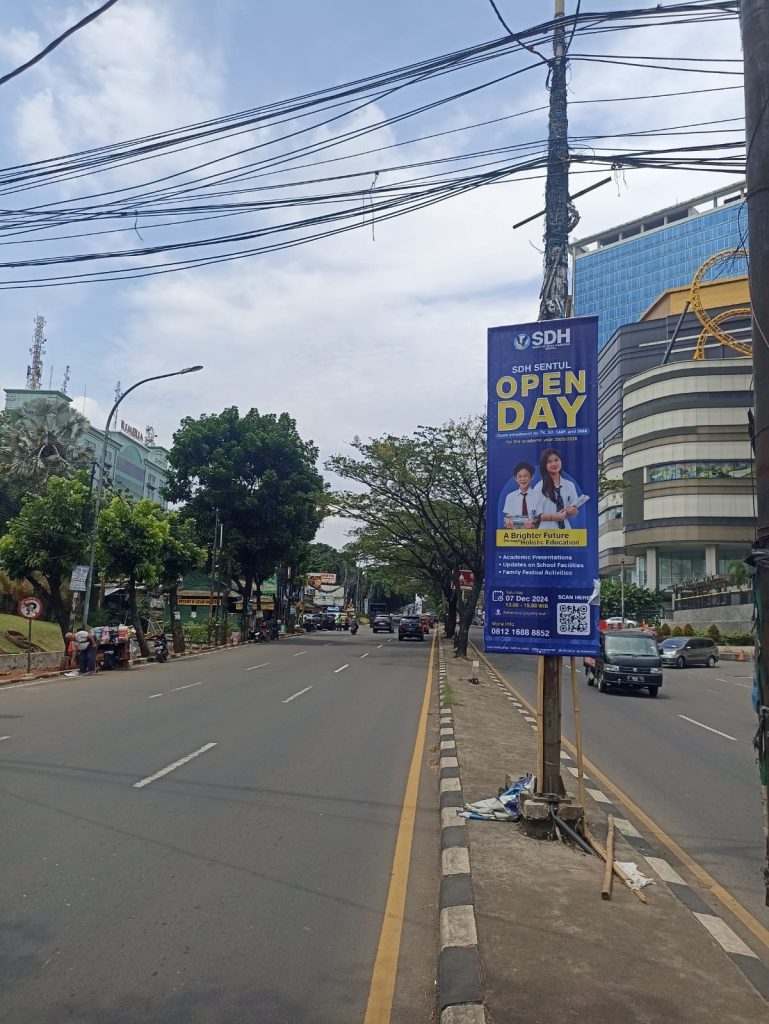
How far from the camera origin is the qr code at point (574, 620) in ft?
22.6

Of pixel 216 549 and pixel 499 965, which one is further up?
pixel 216 549

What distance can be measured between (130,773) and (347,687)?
11.0 metres

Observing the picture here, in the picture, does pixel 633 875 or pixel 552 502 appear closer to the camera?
pixel 633 875

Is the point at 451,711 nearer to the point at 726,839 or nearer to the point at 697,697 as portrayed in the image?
the point at 726,839

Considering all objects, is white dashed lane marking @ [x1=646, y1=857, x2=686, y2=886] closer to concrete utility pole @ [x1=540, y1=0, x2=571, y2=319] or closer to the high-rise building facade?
concrete utility pole @ [x1=540, y1=0, x2=571, y2=319]

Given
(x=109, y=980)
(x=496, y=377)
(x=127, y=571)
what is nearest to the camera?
(x=109, y=980)

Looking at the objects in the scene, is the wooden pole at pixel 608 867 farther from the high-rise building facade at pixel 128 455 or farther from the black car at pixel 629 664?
the high-rise building facade at pixel 128 455

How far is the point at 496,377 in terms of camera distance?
24.3ft

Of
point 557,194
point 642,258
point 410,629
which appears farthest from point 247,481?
point 642,258

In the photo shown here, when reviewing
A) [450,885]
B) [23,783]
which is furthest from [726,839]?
[23,783]

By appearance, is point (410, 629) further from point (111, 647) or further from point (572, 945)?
point (572, 945)

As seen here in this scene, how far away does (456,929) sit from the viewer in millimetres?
4758

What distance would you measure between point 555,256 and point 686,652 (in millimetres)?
33308

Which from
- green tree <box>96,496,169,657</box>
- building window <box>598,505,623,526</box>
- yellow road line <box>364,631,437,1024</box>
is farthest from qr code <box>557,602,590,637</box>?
building window <box>598,505,623,526</box>
